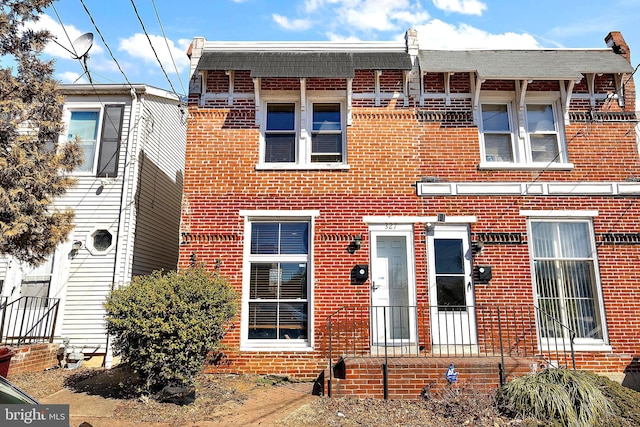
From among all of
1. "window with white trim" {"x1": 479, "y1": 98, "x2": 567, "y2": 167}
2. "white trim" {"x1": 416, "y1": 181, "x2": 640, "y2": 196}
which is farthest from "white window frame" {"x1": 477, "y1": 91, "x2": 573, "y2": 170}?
"white trim" {"x1": 416, "y1": 181, "x2": 640, "y2": 196}

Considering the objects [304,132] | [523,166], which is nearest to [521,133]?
[523,166]

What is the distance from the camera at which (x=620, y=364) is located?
7.67m

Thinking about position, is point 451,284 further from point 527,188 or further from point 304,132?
point 304,132

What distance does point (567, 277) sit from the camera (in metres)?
8.14

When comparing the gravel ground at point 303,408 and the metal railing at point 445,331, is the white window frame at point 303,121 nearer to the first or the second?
the metal railing at point 445,331

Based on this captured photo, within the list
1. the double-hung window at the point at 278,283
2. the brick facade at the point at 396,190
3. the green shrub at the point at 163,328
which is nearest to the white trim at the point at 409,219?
the brick facade at the point at 396,190

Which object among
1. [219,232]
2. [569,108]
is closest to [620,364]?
[569,108]

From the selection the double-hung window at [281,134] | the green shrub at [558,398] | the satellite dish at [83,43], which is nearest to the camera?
the green shrub at [558,398]

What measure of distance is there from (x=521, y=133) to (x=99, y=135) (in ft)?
31.1

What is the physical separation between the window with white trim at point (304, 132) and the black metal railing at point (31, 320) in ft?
18.6

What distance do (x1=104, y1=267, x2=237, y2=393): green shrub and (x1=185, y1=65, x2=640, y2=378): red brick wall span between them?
1432mm

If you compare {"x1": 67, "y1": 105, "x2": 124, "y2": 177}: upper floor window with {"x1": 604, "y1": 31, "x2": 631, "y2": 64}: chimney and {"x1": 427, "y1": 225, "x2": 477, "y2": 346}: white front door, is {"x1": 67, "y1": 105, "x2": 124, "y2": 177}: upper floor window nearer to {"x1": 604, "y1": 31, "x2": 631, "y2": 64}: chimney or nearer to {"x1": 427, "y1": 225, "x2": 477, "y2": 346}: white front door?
{"x1": 427, "y1": 225, "x2": 477, "y2": 346}: white front door

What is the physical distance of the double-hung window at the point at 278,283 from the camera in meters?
8.02

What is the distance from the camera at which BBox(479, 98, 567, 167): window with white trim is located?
8.71 metres
